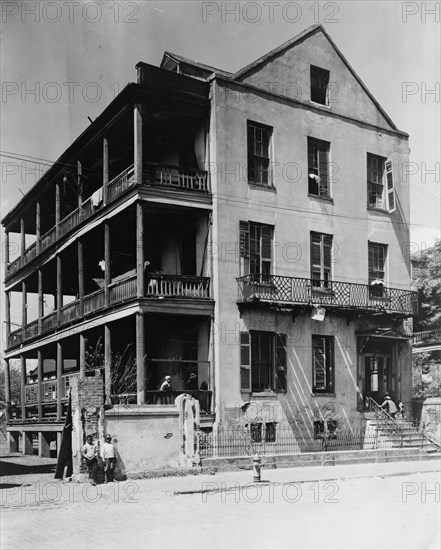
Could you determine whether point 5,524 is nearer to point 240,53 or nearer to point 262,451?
point 262,451

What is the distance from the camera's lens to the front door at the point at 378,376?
26562 mm

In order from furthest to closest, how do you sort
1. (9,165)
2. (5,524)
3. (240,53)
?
(240,53) < (9,165) < (5,524)

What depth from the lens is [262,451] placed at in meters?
22.0

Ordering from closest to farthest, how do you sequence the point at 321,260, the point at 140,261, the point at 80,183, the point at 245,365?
the point at 140,261 → the point at 245,365 → the point at 321,260 → the point at 80,183

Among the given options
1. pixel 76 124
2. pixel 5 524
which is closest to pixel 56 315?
pixel 76 124

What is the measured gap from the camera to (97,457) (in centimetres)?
1634

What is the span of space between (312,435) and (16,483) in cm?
974

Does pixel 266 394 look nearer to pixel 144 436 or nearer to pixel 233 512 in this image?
pixel 144 436

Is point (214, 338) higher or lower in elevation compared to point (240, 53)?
lower

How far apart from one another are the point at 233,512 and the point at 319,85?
1810cm

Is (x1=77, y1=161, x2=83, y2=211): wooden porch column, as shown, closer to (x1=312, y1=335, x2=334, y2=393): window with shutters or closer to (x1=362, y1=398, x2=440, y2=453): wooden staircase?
(x1=312, y1=335, x2=334, y2=393): window with shutters

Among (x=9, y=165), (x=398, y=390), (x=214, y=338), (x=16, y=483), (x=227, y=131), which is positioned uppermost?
(x=227, y=131)

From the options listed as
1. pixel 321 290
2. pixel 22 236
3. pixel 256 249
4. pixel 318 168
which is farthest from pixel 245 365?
pixel 22 236

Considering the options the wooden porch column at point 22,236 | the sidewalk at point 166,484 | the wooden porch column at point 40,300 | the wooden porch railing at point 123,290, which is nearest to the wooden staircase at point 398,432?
the sidewalk at point 166,484
